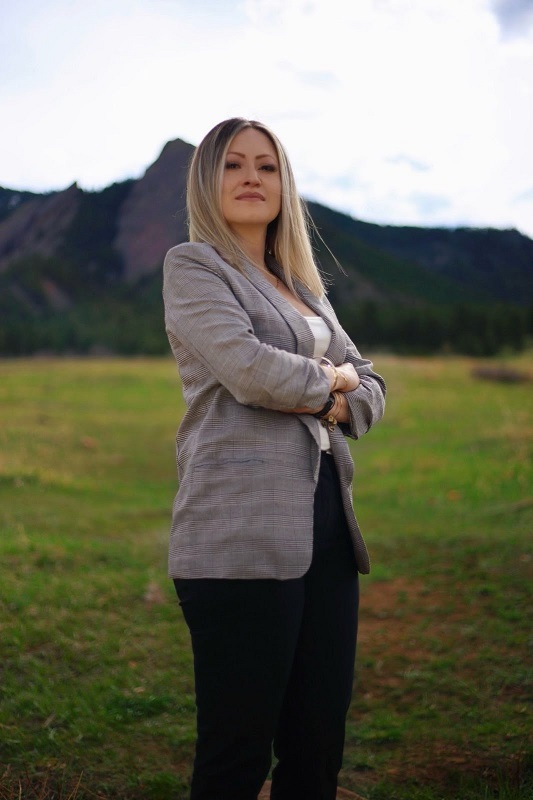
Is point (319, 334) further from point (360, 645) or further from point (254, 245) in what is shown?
point (360, 645)

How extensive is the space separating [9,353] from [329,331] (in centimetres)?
1591

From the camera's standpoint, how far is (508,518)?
6738 millimetres

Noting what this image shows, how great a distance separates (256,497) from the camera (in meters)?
1.71

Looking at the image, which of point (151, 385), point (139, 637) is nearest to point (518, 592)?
point (139, 637)

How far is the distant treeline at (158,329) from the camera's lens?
55.7 ft

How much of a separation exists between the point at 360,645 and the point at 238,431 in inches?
105

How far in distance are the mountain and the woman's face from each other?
1.19 feet

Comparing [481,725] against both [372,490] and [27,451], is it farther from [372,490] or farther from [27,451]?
[27,451]

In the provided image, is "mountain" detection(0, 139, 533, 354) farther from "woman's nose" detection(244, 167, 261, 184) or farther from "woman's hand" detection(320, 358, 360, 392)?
"woman's hand" detection(320, 358, 360, 392)

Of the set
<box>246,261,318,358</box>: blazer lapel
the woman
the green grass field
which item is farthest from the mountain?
the green grass field

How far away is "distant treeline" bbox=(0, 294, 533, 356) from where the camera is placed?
17.0m

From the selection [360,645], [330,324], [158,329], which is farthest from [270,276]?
[158,329]

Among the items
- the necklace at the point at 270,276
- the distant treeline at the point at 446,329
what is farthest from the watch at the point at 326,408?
the distant treeline at the point at 446,329

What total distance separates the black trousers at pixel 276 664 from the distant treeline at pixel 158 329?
14648 mm
